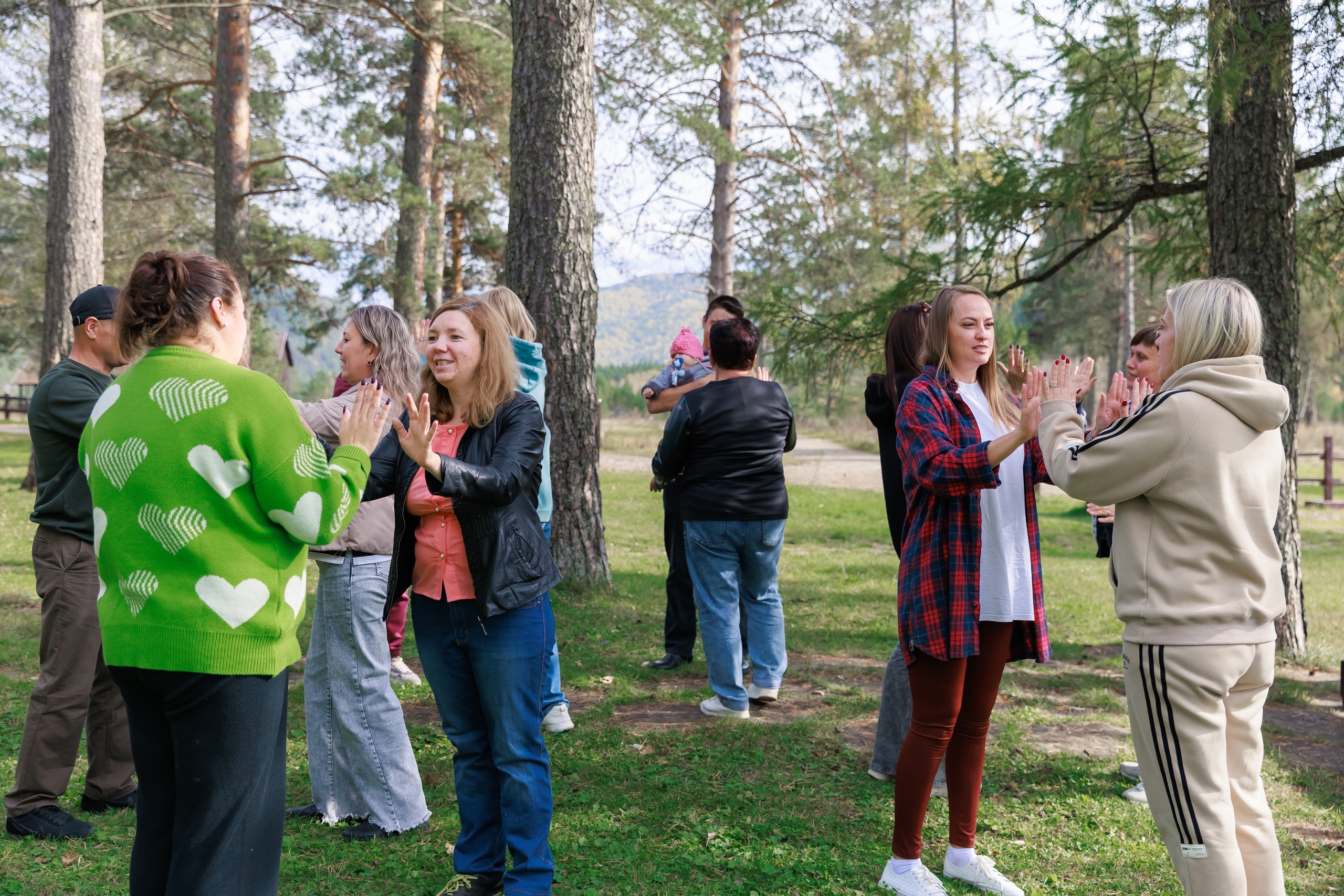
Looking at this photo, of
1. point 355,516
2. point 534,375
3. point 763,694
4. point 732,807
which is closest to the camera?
point 355,516

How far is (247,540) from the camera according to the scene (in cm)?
228

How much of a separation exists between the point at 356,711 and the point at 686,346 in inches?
134

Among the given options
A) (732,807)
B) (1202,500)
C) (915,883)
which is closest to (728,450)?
(732,807)

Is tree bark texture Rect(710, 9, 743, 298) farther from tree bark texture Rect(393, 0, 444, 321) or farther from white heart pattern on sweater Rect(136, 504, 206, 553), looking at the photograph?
white heart pattern on sweater Rect(136, 504, 206, 553)

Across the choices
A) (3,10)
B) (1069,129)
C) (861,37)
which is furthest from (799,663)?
(861,37)

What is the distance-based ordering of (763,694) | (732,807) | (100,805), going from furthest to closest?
(763,694) < (732,807) < (100,805)

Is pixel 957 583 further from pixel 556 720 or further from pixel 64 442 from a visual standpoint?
pixel 64 442

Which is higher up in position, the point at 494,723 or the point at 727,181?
the point at 727,181

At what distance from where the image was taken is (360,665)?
370cm

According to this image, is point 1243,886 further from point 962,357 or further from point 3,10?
point 3,10

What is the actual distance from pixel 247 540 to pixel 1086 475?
2.19 metres

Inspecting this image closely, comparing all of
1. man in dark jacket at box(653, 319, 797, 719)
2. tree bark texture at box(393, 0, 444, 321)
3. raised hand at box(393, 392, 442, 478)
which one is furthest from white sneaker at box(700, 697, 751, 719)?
tree bark texture at box(393, 0, 444, 321)

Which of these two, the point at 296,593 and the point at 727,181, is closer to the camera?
the point at 296,593

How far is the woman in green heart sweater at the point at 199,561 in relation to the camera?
222cm
